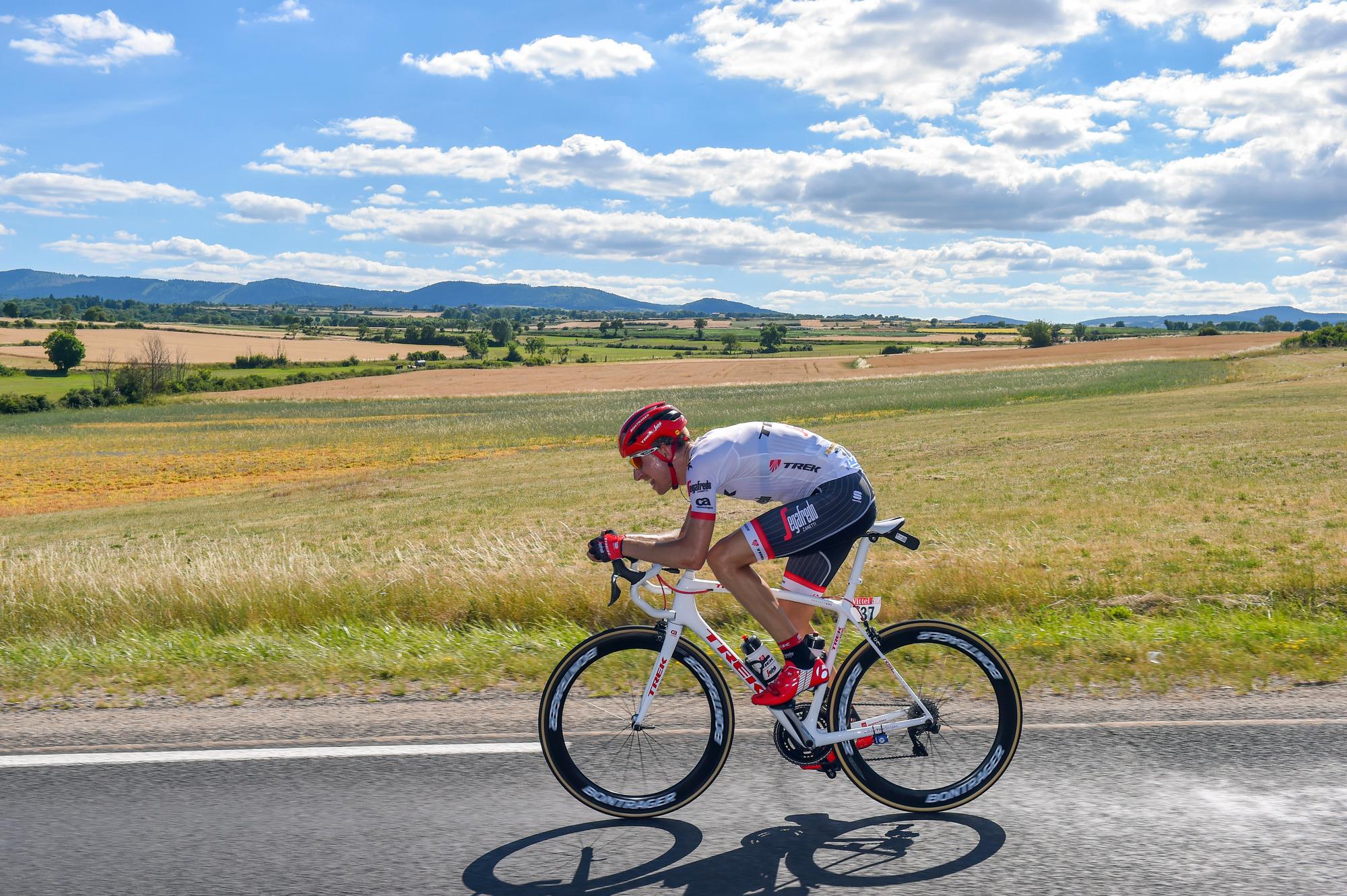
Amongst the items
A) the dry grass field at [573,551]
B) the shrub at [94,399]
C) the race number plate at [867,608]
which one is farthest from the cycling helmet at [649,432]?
the shrub at [94,399]

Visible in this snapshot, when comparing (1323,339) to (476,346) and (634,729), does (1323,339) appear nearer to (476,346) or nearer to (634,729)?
(476,346)

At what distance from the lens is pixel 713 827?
441 cm

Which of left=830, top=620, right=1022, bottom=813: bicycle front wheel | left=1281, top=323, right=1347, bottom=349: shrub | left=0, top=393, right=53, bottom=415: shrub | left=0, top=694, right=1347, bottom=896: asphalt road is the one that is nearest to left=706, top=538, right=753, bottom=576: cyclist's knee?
left=830, top=620, right=1022, bottom=813: bicycle front wheel

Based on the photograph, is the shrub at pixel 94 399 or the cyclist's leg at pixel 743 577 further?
the shrub at pixel 94 399

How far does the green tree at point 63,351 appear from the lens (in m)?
115

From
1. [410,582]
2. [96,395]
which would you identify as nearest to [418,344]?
[96,395]

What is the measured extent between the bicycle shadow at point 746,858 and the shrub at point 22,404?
323 feet

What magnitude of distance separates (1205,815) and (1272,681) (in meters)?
2.43

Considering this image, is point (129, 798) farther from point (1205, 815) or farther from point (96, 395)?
point (96, 395)

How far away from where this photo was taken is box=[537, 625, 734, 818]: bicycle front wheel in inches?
179

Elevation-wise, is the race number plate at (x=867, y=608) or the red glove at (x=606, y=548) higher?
the red glove at (x=606, y=548)

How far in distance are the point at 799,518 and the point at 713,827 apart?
149cm

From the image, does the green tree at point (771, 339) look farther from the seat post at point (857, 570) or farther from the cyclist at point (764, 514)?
the cyclist at point (764, 514)

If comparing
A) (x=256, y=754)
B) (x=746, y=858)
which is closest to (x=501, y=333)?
(x=256, y=754)
